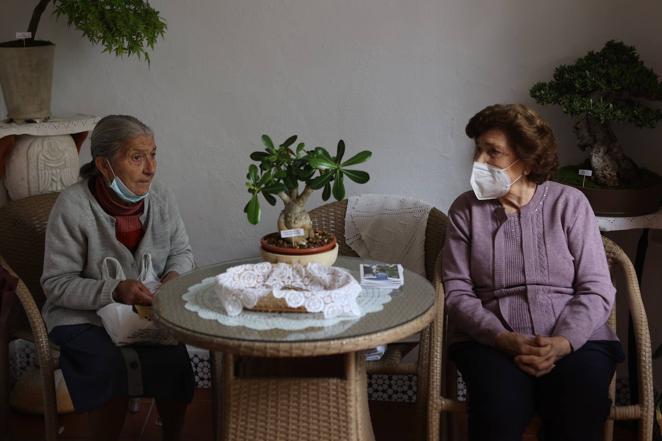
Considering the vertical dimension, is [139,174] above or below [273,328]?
above

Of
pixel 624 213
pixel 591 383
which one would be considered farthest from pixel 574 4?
pixel 591 383

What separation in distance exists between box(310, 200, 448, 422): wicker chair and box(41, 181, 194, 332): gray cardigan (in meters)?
0.60

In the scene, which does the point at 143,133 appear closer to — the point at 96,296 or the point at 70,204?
the point at 70,204

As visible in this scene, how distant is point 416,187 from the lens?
338 cm

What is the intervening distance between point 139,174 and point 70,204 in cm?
23

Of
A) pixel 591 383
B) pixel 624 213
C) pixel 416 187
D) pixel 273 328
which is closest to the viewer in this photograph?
pixel 273 328

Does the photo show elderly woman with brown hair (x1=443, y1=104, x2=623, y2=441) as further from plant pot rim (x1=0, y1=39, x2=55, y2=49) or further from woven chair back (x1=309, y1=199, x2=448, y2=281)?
plant pot rim (x1=0, y1=39, x2=55, y2=49)

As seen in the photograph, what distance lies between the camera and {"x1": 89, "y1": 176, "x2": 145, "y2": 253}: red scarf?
2854mm

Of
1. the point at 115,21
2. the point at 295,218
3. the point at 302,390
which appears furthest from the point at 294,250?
the point at 115,21

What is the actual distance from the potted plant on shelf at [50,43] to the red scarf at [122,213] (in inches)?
19.9

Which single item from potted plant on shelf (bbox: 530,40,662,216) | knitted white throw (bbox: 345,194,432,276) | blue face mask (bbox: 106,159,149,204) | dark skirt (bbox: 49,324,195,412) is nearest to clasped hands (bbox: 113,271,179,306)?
dark skirt (bbox: 49,324,195,412)

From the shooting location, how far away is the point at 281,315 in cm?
231

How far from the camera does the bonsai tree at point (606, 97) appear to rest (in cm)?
288

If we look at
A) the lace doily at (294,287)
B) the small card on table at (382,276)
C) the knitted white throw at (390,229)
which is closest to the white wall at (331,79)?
the knitted white throw at (390,229)
